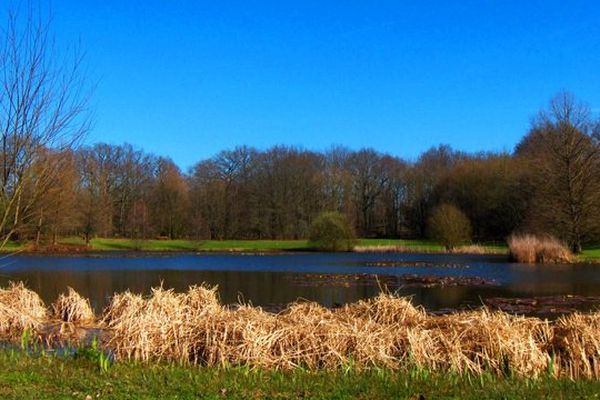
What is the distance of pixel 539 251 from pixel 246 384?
1606 inches

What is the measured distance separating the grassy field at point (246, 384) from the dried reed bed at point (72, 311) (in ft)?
24.7

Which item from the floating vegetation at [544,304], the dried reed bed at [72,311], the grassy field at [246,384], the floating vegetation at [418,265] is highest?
the grassy field at [246,384]

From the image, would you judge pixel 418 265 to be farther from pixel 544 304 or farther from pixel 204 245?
pixel 204 245

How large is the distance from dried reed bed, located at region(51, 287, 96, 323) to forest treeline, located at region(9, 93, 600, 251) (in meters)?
51.4

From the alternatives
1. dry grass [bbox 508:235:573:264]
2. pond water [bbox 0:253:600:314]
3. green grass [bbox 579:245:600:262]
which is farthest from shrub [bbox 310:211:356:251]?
green grass [bbox 579:245:600:262]

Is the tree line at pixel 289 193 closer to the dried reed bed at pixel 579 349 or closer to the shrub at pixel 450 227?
the shrub at pixel 450 227

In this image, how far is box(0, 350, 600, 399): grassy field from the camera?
735cm

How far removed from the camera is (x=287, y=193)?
86.8 m

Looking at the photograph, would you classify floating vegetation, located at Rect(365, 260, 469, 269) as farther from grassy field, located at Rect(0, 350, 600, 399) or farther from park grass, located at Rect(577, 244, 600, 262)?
grassy field, located at Rect(0, 350, 600, 399)

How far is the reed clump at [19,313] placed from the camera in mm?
14836

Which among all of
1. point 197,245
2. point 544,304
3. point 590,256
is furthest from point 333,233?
point 544,304

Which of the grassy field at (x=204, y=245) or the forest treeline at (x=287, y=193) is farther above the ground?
the forest treeline at (x=287, y=193)

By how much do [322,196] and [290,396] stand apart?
81396mm

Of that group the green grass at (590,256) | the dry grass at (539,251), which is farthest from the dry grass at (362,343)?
the green grass at (590,256)
